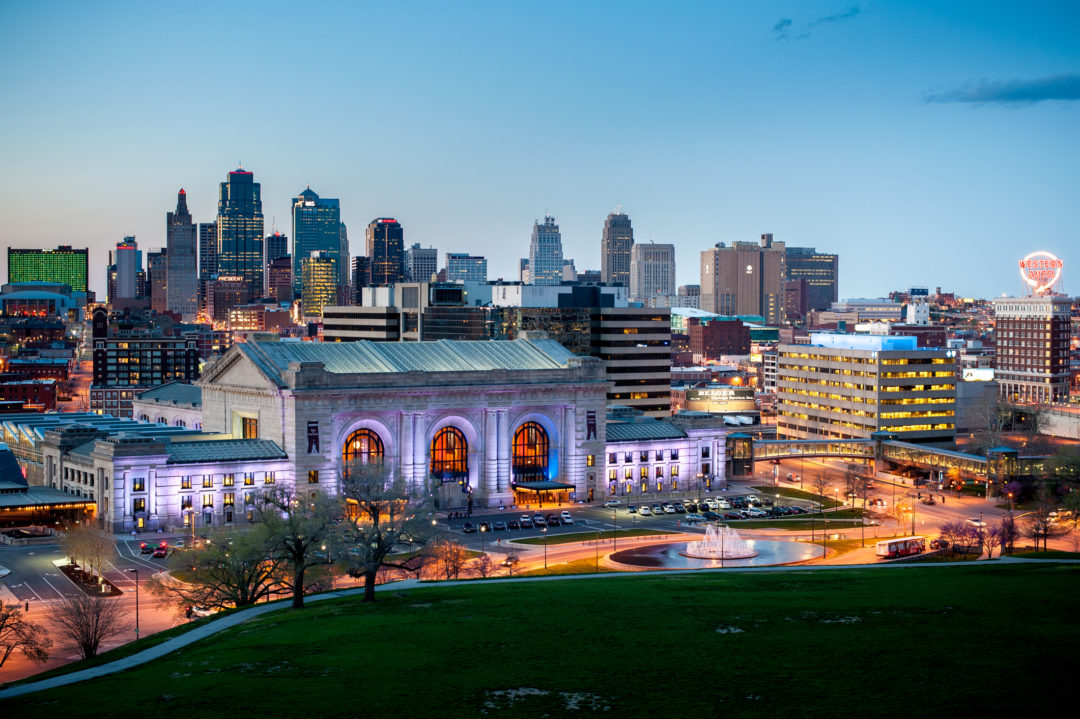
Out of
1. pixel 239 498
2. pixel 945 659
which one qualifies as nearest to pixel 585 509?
pixel 239 498

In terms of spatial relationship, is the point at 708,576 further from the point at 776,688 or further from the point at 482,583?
the point at 776,688

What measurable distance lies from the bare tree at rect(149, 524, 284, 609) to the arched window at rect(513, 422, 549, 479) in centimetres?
6919

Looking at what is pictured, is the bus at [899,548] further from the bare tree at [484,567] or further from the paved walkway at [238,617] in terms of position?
the bare tree at [484,567]

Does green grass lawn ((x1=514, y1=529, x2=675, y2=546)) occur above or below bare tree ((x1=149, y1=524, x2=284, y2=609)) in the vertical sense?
below

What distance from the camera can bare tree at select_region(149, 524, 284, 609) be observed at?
283ft

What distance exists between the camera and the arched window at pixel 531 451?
15912cm

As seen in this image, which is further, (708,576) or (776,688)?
(708,576)

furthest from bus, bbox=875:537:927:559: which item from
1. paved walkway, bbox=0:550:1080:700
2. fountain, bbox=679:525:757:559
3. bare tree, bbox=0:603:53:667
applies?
bare tree, bbox=0:603:53:667

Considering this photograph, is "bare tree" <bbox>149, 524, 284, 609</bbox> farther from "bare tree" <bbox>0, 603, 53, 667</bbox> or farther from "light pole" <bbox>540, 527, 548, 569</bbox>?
"light pole" <bbox>540, 527, 548, 569</bbox>

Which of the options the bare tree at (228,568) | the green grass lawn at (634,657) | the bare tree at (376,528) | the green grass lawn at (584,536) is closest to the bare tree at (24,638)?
the bare tree at (228,568)

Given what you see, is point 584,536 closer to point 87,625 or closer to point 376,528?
point 376,528

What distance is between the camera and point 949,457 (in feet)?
591

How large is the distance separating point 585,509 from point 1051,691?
101404 mm

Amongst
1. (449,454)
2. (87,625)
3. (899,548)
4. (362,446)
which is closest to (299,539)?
(87,625)
